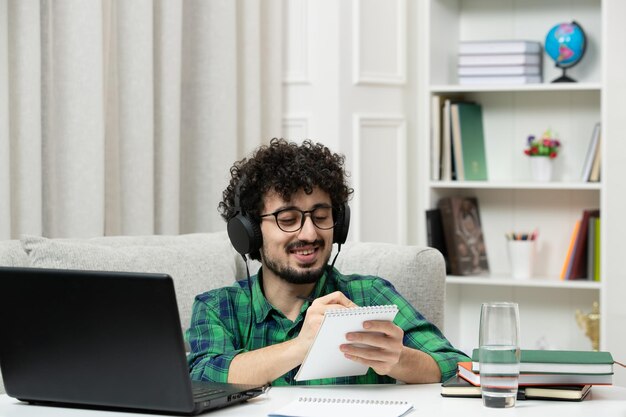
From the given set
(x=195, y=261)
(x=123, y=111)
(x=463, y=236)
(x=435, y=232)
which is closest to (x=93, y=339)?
(x=195, y=261)

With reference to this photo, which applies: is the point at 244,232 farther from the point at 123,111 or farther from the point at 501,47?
the point at 501,47

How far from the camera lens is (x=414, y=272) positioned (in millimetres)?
2221

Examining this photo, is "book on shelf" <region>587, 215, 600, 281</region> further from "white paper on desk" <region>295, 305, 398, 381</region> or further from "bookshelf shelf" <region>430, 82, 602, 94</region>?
"white paper on desk" <region>295, 305, 398, 381</region>

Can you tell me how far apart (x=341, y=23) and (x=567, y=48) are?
823 mm

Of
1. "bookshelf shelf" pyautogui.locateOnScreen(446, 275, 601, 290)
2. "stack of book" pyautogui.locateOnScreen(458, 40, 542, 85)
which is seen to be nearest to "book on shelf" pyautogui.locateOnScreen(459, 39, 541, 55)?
"stack of book" pyautogui.locateOnScreen(458, 40, 542, 85)

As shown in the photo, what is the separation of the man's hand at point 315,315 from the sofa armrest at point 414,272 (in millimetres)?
588

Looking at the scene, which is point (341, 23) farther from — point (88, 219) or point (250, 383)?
point (250, 383)

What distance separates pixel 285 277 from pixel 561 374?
0.58 m

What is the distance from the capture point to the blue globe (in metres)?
3.57

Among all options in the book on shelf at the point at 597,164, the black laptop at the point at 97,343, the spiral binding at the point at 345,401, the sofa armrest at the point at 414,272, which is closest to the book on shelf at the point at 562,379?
the spiral binding at the point at 345,401

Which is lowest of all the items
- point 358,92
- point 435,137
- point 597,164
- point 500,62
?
point 597,164

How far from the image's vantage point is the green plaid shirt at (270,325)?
1.82 metres

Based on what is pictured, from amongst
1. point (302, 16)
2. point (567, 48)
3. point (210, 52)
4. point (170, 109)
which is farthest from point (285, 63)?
point (567, 48)

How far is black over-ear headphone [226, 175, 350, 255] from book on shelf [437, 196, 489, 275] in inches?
70.5
